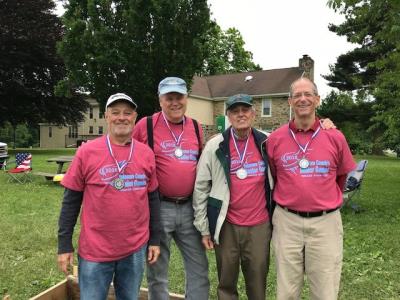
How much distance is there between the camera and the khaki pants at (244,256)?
11.6 ft

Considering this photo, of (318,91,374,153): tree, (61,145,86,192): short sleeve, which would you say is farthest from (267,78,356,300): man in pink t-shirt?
(318,91,374,153): tree

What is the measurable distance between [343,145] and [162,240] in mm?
1674

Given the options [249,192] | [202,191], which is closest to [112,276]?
[202,191]

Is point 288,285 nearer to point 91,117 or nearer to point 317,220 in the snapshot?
point 317,220

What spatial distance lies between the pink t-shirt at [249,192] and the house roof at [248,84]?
32.3 m

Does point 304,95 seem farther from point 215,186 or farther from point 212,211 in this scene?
point 212,211

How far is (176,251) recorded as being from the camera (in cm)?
623

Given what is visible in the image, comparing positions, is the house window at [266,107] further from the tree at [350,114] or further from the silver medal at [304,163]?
the silver medal at [304,163]

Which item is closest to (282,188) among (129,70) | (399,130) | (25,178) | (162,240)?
(162,240)

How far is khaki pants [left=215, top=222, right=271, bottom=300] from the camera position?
11.6 ft

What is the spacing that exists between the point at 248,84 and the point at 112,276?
36.0m

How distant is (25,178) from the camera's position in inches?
555

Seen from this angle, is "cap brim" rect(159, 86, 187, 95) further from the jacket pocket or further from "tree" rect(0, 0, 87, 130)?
"tree" rect(0, 0, 87, 130)

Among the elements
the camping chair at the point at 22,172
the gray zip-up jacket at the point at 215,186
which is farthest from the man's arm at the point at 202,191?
the camping chair at the point at 22,172
